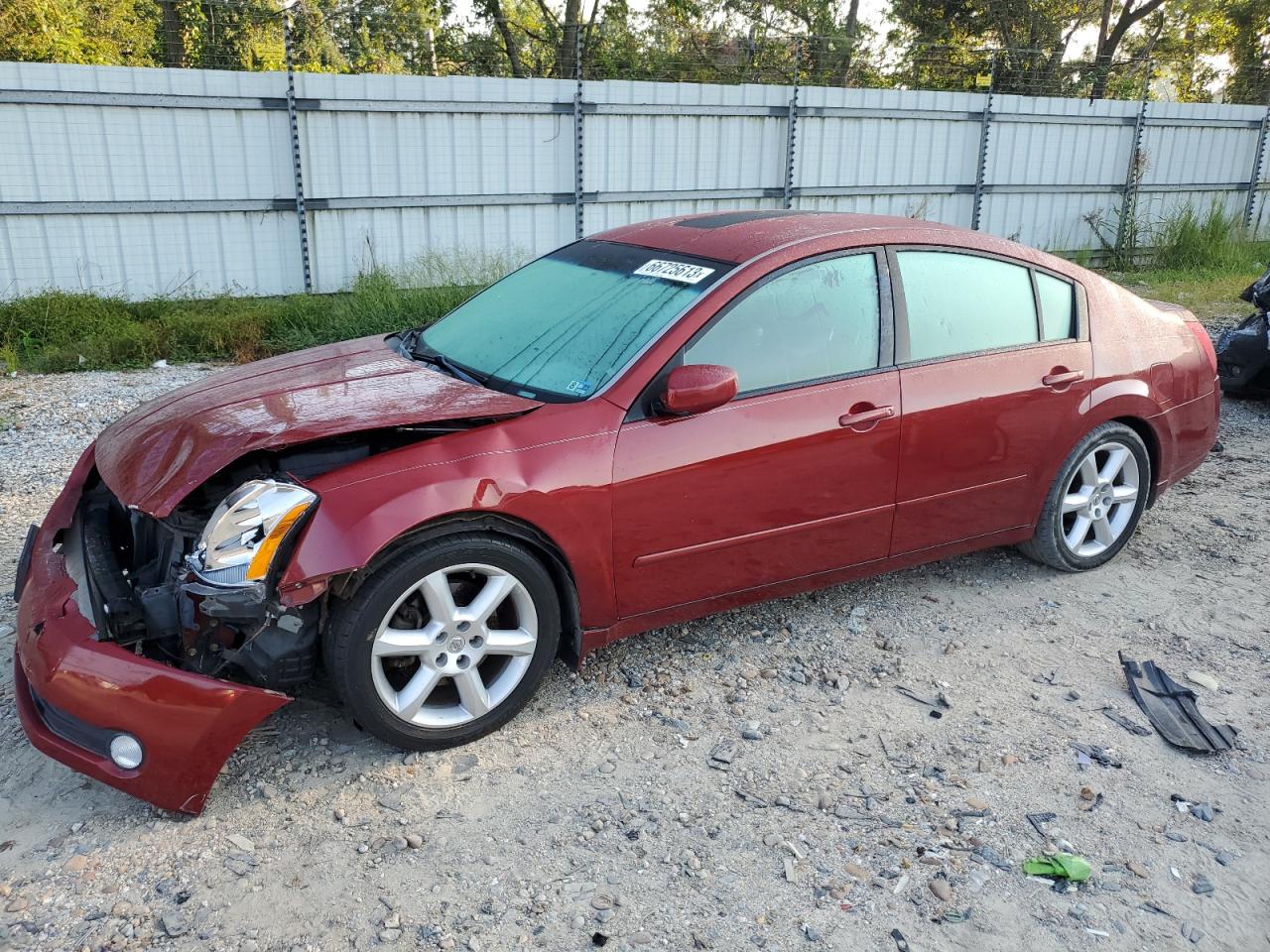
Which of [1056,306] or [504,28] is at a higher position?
[504,28]

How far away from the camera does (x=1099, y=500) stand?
4543mm

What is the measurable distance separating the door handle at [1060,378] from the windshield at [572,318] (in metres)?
1.51

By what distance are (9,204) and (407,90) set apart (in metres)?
3.74

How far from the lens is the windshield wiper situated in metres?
3.67

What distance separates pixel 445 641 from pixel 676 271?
63.2 inches

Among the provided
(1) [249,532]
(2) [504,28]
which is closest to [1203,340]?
(1) [249,532]

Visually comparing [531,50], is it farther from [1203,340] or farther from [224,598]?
[224,598]

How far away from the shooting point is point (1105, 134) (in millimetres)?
14102

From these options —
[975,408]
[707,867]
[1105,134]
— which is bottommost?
[707,867]

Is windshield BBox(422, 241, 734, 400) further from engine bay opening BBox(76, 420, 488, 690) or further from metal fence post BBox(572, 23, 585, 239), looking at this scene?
metal fence post BBox(572, 23, 585, 239)

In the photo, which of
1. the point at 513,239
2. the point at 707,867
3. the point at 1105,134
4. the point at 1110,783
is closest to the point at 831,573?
the point at 1110,783

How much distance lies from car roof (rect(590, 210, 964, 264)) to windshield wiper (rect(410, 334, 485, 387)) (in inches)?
35.6

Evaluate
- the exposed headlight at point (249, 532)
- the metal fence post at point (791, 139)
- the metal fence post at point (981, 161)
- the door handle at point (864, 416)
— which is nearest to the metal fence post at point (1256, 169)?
the metal fence post at point (981, 161)

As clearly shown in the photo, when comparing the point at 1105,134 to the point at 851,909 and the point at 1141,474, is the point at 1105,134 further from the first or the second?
the point at 851,909
